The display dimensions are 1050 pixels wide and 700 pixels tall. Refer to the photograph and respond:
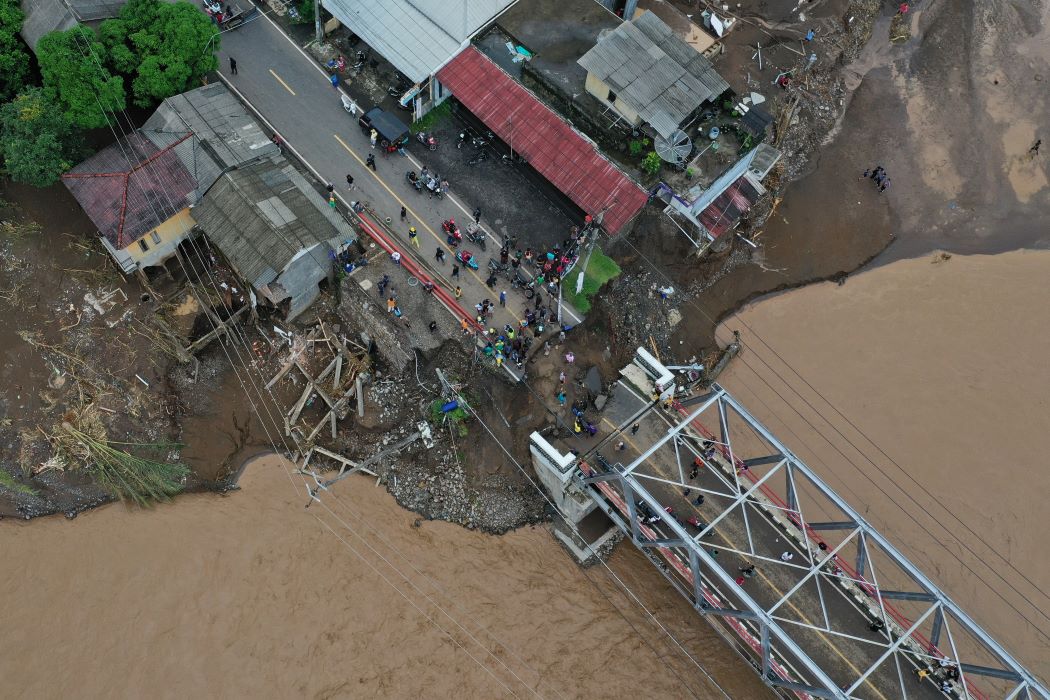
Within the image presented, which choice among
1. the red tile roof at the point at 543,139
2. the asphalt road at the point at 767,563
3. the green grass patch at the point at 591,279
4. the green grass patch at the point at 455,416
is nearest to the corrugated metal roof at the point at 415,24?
the red tile roof at the point at 543,139

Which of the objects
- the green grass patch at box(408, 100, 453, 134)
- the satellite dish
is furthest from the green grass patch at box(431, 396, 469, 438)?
the satellite dish

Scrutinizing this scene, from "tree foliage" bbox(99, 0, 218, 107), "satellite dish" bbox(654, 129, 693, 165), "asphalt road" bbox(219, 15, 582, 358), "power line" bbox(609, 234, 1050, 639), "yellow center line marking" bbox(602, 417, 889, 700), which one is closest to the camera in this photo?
"yellow center line marking" bbox(602, 417, 889, 700)

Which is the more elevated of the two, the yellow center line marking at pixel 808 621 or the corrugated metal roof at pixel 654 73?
the corrugated metal roof at pixel 654 73

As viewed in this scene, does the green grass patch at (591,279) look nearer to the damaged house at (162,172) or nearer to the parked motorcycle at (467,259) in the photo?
the parked motorcycle at (467,259)

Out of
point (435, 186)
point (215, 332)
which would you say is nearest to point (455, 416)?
point (435, 186)

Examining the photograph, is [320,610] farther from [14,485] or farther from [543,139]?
[543,139]

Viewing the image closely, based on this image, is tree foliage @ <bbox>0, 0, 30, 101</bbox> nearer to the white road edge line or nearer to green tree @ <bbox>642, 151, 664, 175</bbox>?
the white road edge line
